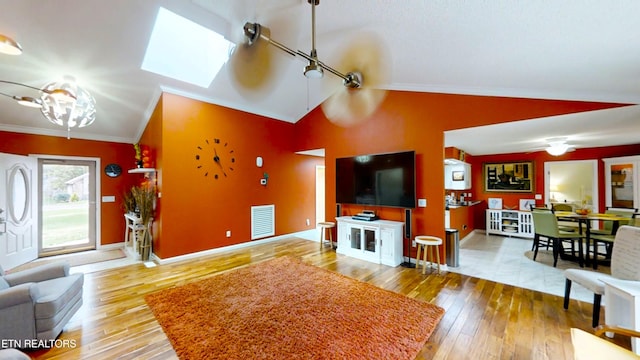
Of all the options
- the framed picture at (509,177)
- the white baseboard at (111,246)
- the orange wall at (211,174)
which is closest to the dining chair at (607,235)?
the framed picture at (509,177)

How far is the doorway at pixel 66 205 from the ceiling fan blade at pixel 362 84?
563 centimetres

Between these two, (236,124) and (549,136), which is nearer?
(549,136)

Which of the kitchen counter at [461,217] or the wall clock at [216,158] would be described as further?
the kitchen counter at [461,217]

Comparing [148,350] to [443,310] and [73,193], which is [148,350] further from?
[73,193]

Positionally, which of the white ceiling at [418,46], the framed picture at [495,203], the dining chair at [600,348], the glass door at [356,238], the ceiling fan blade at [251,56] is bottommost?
the glass door at [356,238]

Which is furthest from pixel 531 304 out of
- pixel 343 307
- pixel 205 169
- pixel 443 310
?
pixel 205 169

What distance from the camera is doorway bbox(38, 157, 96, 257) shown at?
188 inches

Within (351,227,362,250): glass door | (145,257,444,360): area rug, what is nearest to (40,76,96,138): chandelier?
(145,257,444,360): area rug

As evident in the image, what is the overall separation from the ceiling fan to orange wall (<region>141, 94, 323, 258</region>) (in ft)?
5.96

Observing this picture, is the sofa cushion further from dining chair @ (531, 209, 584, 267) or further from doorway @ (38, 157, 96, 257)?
dining chair @ (531, 209, 584, 267)

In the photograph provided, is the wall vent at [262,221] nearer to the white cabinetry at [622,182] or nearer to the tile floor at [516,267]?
the tile floor at [516,267]

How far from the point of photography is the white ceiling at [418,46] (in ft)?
6.25

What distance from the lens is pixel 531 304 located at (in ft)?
8.91

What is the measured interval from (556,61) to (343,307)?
3.35m
